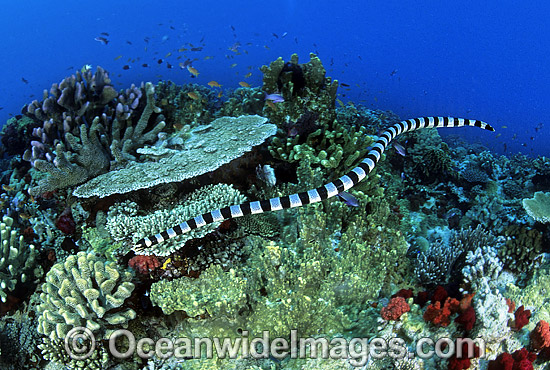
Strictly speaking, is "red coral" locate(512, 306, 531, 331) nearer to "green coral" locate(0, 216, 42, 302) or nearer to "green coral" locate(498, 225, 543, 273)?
"green coral" locate(498, 225, 543, 273)

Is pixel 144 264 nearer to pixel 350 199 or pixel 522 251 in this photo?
pixel 350 199

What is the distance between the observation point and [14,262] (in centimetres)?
354

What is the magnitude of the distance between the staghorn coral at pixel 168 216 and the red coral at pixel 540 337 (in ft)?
9.50

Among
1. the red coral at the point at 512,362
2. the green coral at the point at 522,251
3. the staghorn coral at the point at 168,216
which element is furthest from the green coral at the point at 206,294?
the green coral at the point at 522,251

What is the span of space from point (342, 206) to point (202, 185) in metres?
1.71

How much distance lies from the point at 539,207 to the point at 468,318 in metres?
2.71

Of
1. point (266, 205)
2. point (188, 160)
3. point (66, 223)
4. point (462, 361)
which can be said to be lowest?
point (462, 361)

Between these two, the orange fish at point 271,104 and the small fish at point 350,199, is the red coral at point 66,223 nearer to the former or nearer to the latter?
the orange fish at point 271,104

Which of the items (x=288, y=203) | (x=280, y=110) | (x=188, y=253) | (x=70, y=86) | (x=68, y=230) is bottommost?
(x=188, y=253)

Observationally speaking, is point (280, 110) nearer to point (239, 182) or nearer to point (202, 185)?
point (239, 182)

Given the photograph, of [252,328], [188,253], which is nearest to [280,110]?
[188,253]

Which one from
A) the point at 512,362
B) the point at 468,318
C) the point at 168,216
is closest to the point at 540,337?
the point at 512,362

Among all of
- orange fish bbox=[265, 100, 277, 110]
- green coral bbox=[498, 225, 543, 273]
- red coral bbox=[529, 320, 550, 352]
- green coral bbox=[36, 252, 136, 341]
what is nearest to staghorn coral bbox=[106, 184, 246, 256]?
green coral bbox=[36, 252, 136, 341]

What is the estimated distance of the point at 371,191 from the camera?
4.13 metres
